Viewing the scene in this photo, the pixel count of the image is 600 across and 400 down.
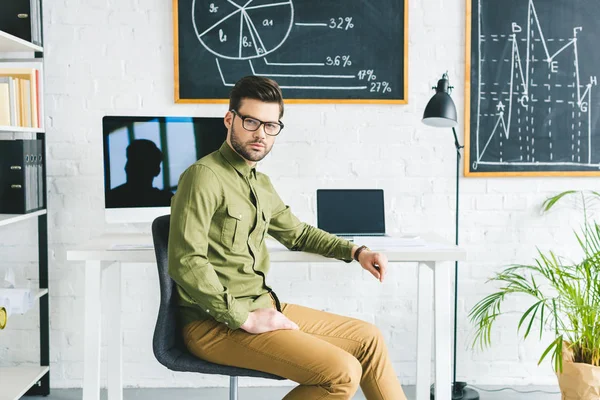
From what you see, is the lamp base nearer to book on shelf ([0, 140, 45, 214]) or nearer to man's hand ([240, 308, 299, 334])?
man's hand ([240, 308, 299, 334])

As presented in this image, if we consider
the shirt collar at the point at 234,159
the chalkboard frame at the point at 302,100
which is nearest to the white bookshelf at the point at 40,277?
the chalkboard frame at the point at 302,100

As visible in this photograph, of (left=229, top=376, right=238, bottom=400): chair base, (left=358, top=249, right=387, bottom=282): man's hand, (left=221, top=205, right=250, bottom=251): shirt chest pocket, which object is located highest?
(left=221, top=205, right=250, bottom=251): shirt chest pocket

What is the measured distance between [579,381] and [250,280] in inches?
52.8

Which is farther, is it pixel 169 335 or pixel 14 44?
pixel 14 44

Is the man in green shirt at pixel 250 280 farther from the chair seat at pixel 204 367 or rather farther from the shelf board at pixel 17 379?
the shelf board at pixel 17 379

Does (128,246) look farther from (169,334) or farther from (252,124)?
(252,124)

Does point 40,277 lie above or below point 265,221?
below

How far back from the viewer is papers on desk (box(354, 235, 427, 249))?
219cm

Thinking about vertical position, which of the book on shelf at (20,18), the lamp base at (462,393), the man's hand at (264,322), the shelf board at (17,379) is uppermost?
the book on shelf at (20,18)

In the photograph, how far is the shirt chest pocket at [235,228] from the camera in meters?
1.84

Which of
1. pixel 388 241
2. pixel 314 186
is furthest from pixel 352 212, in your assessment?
pixel 314 186

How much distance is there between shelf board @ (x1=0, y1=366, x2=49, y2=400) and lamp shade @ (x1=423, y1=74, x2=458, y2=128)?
1858 mm

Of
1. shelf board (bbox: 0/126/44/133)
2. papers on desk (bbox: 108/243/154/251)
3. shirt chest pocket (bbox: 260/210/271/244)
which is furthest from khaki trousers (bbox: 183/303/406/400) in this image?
shelf board (bbox: 0/126/44/133)

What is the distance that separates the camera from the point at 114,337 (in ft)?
7.52
